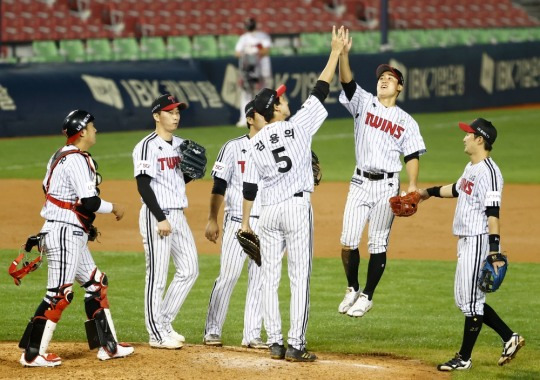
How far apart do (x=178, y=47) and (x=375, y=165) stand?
17208 mm

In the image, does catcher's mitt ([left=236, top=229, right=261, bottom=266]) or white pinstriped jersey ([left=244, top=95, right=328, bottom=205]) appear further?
catcher's mitt ([left=236, top=229, right=261, bottom=266])

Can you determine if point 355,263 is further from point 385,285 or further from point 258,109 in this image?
point 385,285

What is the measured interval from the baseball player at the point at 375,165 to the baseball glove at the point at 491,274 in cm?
131

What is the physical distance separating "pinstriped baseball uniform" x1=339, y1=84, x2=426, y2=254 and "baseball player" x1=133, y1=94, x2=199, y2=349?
1414mm

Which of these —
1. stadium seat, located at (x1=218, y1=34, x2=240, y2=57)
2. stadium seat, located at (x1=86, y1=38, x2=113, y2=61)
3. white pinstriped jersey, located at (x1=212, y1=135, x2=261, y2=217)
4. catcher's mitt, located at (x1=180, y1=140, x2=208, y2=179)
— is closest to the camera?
catcher's mitt, located at (x1=180, y1=140, x2=208, y2=179)

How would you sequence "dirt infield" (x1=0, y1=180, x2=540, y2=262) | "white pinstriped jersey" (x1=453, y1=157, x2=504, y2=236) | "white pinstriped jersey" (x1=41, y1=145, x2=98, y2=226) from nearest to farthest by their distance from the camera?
"white pinstriped jersey" (x1=41, y1=145, x2=98, y2=226) → "white pinstriped jersey" (x1=453, y1=157, x2=504, y2=236) → "dirt infield" (x1=0, y1=180, x2=540, y2=262)

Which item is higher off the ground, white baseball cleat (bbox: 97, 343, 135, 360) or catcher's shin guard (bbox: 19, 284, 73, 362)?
catcher's shin guard (bbox: 19, 284, 73, 362)

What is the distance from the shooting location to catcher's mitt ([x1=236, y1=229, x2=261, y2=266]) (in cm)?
807

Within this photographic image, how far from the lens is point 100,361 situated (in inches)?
316

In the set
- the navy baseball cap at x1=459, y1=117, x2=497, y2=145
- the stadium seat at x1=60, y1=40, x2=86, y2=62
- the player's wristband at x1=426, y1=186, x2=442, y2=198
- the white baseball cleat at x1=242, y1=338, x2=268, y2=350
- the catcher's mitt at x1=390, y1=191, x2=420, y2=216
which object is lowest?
the stadium seat at x1=60, y1=40, x2=86, y2=62

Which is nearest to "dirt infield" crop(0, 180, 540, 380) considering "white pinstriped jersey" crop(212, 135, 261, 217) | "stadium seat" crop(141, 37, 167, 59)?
"white pinstriped jersey" crop(212, 135, 261, 217)

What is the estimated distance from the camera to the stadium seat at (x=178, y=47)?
2539 centimetres

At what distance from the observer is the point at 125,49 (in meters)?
24.8

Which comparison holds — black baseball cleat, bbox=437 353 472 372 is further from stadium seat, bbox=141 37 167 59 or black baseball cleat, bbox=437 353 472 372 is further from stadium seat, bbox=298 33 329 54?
stadium seat, bbox=298 33 329 54
